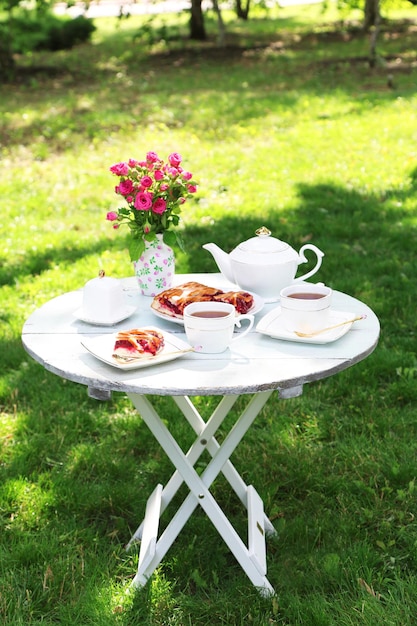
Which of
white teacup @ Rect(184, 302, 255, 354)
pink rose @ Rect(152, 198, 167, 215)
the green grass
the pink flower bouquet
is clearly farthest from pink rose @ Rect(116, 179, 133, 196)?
the green grass

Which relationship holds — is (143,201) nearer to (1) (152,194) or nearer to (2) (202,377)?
(1) (152,194)

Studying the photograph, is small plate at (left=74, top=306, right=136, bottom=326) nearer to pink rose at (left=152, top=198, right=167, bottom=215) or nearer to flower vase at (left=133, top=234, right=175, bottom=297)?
flower vase at (left=133, top=234, right=175, bottom=297)

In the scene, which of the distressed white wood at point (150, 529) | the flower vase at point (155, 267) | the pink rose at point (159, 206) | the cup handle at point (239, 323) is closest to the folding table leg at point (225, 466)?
the distressed white wood at point (150, 529)

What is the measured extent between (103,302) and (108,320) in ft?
0.20

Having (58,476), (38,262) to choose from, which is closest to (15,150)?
(38,262)

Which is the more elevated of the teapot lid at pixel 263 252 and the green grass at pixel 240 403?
the teapot lid at pixel 263 252

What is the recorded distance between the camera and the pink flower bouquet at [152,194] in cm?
289

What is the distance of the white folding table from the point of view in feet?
7.67

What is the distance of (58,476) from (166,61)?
13844 mm

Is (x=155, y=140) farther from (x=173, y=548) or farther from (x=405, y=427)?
(x=173, y=548)

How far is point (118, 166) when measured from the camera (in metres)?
2.88

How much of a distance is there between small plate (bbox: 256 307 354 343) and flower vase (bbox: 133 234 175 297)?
0.47 metres

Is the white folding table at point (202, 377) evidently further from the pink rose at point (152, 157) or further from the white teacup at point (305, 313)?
the pink rose at point (152, 157)

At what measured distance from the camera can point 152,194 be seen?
291 cm
